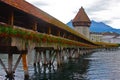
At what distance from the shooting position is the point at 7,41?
57.6ft

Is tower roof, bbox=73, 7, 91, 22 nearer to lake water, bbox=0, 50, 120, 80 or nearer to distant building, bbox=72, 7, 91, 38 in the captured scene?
distant building, bbox=72, 7, 91, 38

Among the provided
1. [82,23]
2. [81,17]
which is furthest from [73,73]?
[81,17]

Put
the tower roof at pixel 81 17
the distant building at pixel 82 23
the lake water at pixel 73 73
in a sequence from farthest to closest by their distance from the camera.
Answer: the tower roof at pixel 81 17 < the distant building at pixel 82 23 < the lake water at pixel 73 73

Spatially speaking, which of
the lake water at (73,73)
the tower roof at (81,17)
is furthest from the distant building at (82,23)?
the lake water at (73,73)

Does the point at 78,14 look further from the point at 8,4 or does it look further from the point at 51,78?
the point at 8,4

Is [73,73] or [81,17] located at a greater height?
[81,17]

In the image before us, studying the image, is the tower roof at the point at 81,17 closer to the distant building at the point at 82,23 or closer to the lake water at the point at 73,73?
the distant building at the point at 82,23

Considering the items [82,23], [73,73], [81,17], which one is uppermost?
[81,17]

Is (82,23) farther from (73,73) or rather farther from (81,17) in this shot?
(73,73)

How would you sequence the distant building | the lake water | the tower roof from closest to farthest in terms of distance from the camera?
the lake water
the distant building
the tower roof

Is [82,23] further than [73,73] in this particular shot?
Yes

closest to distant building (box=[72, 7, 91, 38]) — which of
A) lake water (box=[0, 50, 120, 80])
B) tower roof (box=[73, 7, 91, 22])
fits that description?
tower roof (box=[73, 7, 91, 22])

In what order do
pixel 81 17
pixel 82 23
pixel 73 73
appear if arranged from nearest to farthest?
1. pixel 73 73
2. pixel 82 23
3. pixel 81 17

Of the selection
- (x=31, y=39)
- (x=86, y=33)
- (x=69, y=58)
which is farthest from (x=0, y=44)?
(x=86, y=33)
